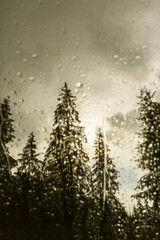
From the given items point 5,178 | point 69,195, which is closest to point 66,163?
point 69,195

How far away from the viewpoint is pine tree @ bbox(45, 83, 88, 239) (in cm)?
1213

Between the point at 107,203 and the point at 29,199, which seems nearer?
the point at 29,199

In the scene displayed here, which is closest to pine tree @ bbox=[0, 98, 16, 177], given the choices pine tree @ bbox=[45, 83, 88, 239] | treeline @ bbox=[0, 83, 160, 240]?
treeline @ bbox=[0, 83, 160, 240]

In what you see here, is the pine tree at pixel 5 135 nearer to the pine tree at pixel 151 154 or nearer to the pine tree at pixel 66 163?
the pine tree at pixel 66 163

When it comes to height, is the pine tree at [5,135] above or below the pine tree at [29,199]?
above

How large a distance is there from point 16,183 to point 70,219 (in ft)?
15.6

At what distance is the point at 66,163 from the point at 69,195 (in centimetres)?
192

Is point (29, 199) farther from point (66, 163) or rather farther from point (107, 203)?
point (107, 203)

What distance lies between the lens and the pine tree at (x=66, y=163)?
12133mm

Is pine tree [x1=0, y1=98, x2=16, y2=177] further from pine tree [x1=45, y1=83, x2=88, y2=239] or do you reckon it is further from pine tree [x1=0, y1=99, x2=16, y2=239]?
pine tree [x1=45, y1=83, x2=88, y2=239]

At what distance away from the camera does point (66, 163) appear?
517 inches

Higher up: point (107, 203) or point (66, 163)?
point (66, 163)

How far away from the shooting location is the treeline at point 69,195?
11.5 meters

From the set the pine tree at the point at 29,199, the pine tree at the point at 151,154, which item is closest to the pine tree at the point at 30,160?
the pine tree at the point at 29,199
